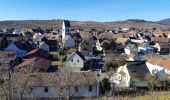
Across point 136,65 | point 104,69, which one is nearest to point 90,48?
point 104,69

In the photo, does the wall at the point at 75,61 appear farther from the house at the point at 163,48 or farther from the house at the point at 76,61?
the house at the point at 163,48

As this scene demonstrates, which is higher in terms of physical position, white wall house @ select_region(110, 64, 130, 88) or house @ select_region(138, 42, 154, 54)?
white wall house @ select_region(110, 64, 130, 88)

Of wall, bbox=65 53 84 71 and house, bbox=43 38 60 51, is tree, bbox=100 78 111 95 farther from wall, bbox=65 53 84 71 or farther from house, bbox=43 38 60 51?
house, bbox=43 38 60 51

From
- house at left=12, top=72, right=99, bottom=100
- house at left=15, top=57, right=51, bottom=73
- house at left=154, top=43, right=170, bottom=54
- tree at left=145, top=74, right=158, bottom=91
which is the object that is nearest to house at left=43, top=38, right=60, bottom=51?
house at left=154, top=43, right=170, bottom=54

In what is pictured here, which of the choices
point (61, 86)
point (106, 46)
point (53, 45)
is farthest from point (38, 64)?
point (53, 45)

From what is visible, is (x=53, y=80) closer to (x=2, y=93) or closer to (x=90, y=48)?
(x=2, y=93)

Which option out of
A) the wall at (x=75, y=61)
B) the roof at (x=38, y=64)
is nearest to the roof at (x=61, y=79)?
the roof at (x=38, y=64)
